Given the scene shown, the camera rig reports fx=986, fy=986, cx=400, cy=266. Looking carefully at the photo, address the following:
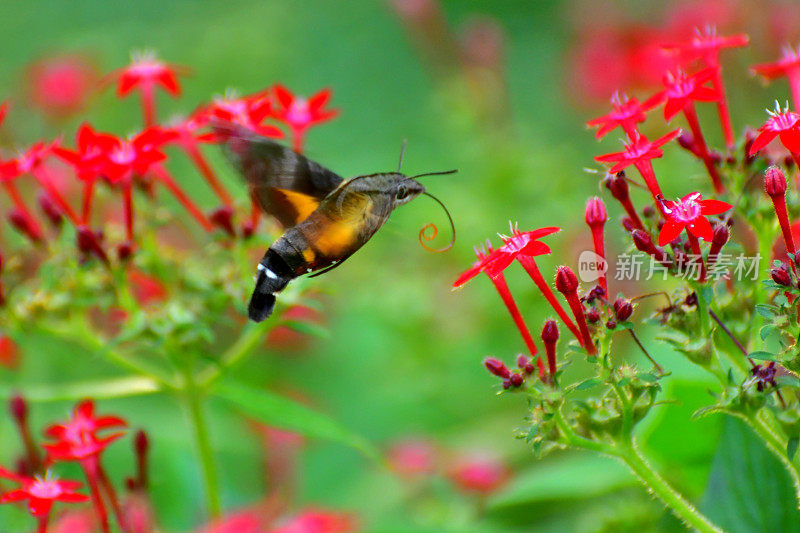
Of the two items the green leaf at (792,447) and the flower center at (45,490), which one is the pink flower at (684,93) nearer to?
the green leaf at (792,447)

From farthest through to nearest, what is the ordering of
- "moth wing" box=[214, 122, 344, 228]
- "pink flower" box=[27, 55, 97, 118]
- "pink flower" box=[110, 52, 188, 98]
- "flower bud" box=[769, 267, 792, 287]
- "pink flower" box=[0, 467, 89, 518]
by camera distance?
"pink flower" box=[27, 55, 97, 118] < "pink flower" box=[110, 52, 188, 98] < "moth wing" box=[214, 122, 344, 228] < "pink flower" box=[0, 467, 89, 518] < "flower bud" box=[769, 267, 792, 287]

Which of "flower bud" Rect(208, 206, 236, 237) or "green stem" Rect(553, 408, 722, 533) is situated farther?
"flower bud" Rect(208, 206, 236, 237)

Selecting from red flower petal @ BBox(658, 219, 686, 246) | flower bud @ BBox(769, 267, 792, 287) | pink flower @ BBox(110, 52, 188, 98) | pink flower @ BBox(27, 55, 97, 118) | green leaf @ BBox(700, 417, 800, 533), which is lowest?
green leaf @ BBox(700, 417, 800, 533)

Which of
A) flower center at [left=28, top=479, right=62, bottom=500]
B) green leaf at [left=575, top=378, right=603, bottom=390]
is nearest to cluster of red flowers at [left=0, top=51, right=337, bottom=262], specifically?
flower center at [left=28, top=479, right=62, bottom=500]

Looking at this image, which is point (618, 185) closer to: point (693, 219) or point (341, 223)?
point (693, 219)

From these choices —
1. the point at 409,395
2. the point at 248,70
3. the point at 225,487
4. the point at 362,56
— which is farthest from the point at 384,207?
the point at 362,56

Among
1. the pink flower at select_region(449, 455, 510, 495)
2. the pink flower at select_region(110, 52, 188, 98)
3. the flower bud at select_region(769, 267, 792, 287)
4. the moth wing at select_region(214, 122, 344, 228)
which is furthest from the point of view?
the pink flower at select_region(449, 455, 510, 495)

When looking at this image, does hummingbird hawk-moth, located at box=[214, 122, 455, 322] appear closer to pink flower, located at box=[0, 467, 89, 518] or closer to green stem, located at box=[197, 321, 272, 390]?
green stem, located at box=[197, 321, 272, 390]
